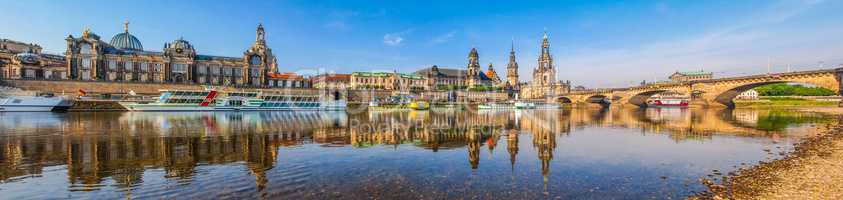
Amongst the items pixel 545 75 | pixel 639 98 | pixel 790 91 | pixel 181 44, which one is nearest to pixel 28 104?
pixel 181 44

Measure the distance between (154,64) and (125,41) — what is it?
17.5m

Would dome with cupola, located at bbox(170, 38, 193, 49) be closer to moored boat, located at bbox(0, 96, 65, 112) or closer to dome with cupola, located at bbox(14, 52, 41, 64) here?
dome with cupola, located at bbox(14, 52, 41, 64)

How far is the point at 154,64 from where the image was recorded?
302 ft

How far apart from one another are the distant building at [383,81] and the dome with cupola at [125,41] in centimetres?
7119

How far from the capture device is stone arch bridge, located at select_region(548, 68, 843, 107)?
6231cm

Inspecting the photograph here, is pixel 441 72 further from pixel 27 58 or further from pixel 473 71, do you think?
pixel 27 58

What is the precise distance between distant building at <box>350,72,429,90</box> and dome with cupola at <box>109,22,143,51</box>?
7119 cm

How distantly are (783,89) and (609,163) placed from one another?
635 ft

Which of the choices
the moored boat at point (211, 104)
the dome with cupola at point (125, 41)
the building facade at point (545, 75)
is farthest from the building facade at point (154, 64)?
the building facade at point (545, 75)

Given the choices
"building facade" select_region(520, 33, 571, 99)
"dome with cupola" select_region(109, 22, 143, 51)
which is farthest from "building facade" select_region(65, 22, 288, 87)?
"building facade" select_region(520, 33, 571, 99)

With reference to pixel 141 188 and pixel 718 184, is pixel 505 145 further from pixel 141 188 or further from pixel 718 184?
pixel 141 188

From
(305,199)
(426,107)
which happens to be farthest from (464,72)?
(305,199)

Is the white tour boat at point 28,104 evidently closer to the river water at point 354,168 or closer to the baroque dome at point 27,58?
Answer: the baroque dome at point 27,58

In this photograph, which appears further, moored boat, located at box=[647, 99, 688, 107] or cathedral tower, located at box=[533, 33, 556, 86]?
cathedral tower, located at box=[533, 33, 556, 86]
